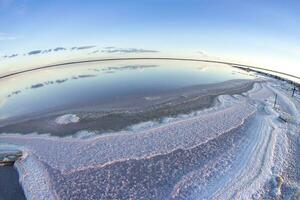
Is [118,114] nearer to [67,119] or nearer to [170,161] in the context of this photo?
[67,119]

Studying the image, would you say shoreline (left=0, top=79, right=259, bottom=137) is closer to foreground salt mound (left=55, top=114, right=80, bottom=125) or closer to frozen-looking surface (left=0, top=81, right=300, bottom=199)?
foreground salt mound (left=55, top=114, right=80, bottom=125)

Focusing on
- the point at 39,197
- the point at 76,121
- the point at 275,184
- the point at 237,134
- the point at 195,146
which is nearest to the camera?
the point at 39,197

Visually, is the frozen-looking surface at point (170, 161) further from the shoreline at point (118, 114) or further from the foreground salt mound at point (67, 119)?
the shoreline at point (118, 114)

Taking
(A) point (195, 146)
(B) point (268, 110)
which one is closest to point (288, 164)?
(A) point (195, 146)

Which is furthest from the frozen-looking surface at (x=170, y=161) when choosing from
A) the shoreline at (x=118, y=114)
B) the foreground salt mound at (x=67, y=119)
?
the shoreline at (x=118, y=114)

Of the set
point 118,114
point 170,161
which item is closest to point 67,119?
point 118,114

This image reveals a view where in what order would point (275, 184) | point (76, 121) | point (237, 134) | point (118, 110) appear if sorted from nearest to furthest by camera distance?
point (275, 184) < point (237, 134) < point (76, 121) < point (118, 110)

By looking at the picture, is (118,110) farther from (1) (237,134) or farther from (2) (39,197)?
(2) (39,197)
